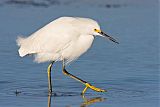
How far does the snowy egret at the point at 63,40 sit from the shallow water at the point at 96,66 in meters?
0.37

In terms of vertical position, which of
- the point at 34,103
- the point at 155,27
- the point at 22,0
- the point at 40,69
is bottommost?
the point at 34,103

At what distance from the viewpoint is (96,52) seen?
11922 millimetres

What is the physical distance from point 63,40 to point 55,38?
0.42 ft

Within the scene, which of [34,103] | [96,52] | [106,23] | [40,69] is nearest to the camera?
[34,103]

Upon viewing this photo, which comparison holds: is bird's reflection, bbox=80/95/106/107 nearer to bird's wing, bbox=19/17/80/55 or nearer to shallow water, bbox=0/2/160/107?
shallow water, bbox=0/2/160/107

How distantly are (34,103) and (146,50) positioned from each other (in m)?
4.30

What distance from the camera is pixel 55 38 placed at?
9.47 metres

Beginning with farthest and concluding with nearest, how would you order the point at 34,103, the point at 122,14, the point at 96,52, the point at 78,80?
the point at 122,14, the point at 96,52, the point at 78,80, the point at 34,103

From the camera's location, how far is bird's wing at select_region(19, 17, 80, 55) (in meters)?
9.42

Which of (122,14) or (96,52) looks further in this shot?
(122,14)

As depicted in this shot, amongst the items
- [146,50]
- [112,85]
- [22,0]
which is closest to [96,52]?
[146,50]

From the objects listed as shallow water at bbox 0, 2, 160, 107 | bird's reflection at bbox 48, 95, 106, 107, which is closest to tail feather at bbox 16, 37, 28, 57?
shallow water at bbox 0, 2, 160, 107

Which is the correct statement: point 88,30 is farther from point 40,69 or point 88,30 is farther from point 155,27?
point 155,27

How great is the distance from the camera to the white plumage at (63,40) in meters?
9.41
